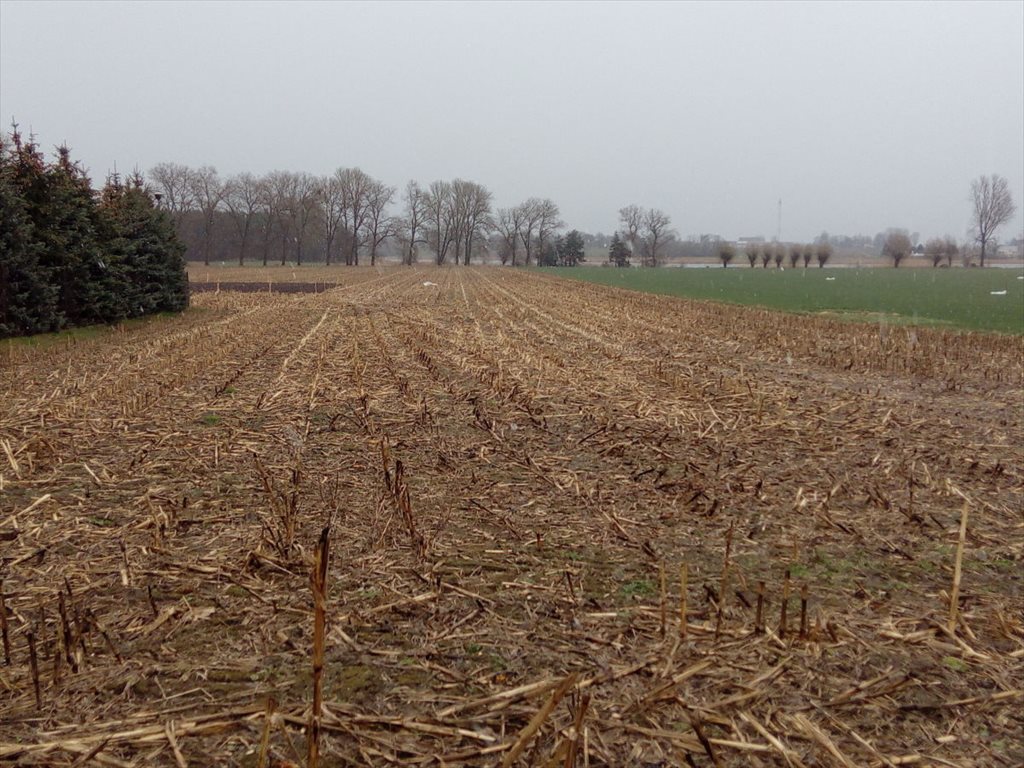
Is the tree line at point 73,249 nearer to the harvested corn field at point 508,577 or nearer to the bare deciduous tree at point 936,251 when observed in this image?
the harvested corn field at point 508,577

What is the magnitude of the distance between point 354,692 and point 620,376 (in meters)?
9.36

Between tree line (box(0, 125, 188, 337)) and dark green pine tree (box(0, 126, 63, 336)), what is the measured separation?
0.07ft

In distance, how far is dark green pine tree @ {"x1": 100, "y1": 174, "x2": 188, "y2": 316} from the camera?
69.2 feet

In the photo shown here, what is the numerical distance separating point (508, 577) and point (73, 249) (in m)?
18.4

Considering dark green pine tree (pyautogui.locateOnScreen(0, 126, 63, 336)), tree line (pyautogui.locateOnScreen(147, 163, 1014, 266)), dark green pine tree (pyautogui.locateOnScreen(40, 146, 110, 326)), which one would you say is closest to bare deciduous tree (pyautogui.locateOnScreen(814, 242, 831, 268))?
tree line (pyautogui.locateOnScreen(147, 163, 1014, 266))

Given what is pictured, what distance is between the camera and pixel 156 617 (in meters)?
4.11

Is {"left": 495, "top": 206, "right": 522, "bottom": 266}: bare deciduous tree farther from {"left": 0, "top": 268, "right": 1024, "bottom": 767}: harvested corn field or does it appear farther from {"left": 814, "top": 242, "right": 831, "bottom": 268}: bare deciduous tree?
{"left": 0, "top": 268, "right": 1024, "bottom": 767}: harvested corn field

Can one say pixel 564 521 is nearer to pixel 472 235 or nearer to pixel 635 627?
pixel 635 627

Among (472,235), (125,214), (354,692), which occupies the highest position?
(472,235)

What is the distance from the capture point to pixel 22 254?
16297mm

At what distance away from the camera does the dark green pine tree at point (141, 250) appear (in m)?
21.1

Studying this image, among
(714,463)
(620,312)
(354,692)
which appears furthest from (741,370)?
(620,312)

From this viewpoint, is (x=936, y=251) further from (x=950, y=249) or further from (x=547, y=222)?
(x=547, y=222)

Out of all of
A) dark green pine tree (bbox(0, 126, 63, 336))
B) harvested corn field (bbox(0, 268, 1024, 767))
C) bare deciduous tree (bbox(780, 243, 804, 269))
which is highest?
bare deciduous tree (bbox(780, 243, 804, 269))
